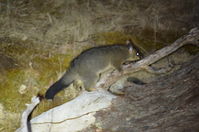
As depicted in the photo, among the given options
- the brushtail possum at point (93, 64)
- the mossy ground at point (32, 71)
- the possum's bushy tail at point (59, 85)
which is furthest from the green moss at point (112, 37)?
the possum's bushy tail at point (59, 85)

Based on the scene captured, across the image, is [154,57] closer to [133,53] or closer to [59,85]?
[133,53]

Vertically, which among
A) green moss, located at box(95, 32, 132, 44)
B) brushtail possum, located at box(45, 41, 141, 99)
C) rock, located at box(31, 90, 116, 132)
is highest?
green moss, located at box(95, 32, 132, 44)

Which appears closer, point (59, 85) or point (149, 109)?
point (149, 109)

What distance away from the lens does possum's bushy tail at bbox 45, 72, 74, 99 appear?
3.45 meters

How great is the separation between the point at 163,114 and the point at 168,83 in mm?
360

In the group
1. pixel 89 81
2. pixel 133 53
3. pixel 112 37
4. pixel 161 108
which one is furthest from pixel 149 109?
pixel 112 37

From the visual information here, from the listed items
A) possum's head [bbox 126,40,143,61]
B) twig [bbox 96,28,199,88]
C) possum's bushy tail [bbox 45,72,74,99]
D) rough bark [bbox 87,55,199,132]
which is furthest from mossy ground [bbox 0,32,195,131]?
rough bark [bbox 87,55,199,132]

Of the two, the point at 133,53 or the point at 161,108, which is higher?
the point at 133,53

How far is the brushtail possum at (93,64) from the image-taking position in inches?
144

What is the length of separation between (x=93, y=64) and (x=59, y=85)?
1.83ft

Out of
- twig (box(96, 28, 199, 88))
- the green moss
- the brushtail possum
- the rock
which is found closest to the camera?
the rock

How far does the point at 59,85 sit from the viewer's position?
356 centimetres

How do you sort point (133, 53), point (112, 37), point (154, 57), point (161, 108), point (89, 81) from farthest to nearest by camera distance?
point (112, 37), point (133, 53), point (89, 81), point (154, 57), point (161, 108)

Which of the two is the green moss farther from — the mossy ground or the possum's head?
the possum's head
